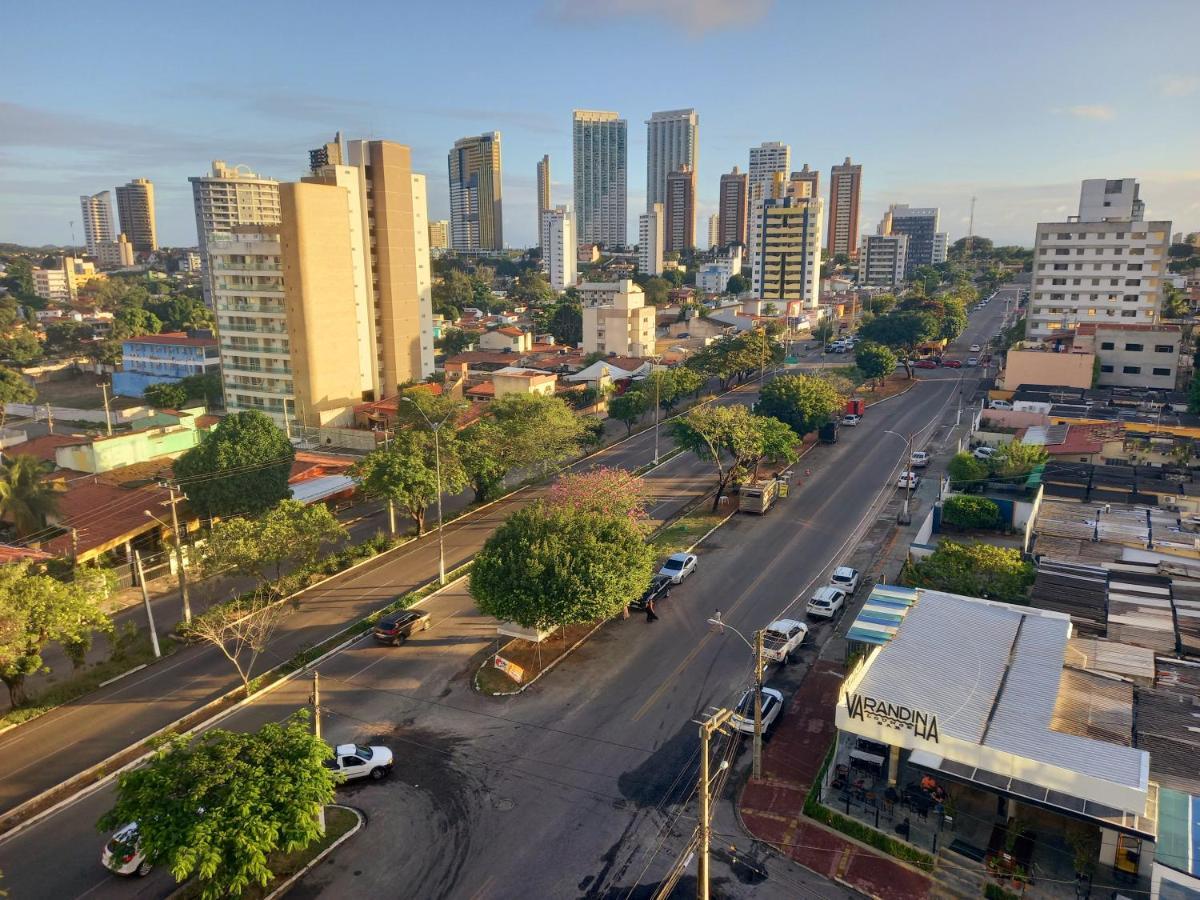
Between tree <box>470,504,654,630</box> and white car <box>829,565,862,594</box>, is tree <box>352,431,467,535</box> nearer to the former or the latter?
tree <box>470,504,654,630</box>

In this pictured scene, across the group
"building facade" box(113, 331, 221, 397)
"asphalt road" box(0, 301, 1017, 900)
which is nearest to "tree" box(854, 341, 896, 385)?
"asphalt road" box(0, 301, 1017, 900)

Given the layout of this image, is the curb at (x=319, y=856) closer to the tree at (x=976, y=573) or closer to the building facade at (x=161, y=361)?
the tree at (x=976, y=573)

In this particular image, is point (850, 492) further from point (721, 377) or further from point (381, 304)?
point (381, 304)

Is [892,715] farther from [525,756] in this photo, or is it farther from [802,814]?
[525,756]

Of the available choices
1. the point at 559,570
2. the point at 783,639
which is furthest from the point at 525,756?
the point at 783,639

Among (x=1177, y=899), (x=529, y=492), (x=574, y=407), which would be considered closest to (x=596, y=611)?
(x=1177, y=899)
